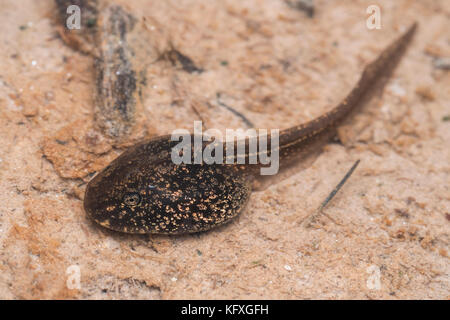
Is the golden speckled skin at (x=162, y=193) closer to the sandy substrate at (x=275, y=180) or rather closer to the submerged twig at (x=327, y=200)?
the sandy substrate at (x=275, y=180)

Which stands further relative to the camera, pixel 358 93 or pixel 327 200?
pixel 358 93

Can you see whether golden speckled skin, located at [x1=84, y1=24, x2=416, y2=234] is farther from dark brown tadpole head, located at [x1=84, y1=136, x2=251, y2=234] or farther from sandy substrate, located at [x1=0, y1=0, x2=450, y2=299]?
sandy substrate, located at [x1=0, y1=0, x2=450, y2=299]

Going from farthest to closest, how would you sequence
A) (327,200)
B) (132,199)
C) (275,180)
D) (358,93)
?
(358,93), (275,180), (327,200), (132,199)

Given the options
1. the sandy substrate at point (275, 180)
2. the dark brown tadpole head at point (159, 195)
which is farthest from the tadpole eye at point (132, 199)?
the sandy substrate at point (275, 180)

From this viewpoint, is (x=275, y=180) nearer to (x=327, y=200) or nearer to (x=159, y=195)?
(x=327, y=200)

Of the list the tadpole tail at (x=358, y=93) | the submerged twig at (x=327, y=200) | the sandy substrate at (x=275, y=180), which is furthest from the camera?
the tadpole tail at (x=358, y=93)

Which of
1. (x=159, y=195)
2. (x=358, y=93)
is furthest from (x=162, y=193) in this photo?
(x=358, y=93)

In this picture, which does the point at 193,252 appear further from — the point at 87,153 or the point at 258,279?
the point at 87,153

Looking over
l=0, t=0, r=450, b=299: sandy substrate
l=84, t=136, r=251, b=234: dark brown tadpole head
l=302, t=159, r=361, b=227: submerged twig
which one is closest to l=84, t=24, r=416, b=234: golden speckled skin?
l=84, t=136, r=251, b=234: dark brown tadpole head
